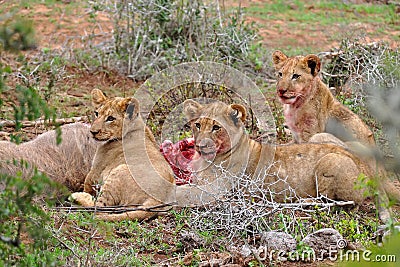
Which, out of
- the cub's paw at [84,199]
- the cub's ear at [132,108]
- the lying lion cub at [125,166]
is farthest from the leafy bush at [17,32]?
the cub's ear at [132,108]

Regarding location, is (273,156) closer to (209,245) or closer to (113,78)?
(209,245)

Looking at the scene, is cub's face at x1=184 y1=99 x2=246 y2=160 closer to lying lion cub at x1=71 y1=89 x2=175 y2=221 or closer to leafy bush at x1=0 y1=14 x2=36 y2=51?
lying lion cub at x1=71 y1=89 x2=175 y2=221

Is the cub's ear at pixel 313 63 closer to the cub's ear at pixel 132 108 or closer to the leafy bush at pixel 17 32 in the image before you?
the cub's ear at pixel 132 108

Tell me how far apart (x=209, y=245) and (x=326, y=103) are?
9.61ft

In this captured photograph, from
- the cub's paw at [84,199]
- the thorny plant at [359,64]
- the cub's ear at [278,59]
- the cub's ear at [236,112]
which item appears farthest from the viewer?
the thorny plant at [359,64]

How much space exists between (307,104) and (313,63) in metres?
→ 0.45

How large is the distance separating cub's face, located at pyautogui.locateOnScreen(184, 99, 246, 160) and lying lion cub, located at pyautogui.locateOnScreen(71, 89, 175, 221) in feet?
1.51

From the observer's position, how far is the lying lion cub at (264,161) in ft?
21.5

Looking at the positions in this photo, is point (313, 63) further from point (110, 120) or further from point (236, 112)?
point (110, 120)

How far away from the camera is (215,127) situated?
657cm

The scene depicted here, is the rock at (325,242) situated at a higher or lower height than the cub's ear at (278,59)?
lower

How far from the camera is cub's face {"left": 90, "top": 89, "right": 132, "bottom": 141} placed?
6.95 meters

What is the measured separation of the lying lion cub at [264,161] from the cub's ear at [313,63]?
4.02 feet

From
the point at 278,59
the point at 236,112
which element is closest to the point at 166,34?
the point at 278,59
